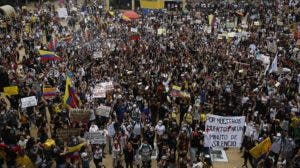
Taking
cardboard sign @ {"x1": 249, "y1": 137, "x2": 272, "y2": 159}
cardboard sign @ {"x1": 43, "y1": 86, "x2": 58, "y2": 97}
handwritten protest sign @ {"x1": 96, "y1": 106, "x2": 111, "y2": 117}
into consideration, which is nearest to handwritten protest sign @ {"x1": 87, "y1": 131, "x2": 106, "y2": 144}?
handwritten protest sign @ {"x1": 96, "y1": 106, "x2": 111, "y2": 117}

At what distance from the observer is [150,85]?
67.7 ft

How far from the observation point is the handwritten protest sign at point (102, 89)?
1900cm

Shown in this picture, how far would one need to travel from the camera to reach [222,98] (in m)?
18.8

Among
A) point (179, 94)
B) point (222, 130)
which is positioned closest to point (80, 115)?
point (179, 94)

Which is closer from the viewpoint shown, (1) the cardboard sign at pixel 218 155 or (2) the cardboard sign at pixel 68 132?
(2) the cardboard sign at pixel 68 132

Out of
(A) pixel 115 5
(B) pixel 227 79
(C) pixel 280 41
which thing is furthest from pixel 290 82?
(A) pixel 115 5

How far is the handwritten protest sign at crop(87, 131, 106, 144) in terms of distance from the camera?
15.5 meters

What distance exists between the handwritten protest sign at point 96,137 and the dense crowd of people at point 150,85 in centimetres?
24

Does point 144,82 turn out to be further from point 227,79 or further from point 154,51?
point 154,51

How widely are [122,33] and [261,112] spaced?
1659 cm

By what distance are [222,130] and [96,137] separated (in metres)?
4.37

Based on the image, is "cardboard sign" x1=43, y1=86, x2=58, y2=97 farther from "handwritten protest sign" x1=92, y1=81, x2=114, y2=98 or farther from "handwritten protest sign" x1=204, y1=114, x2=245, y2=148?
"handwritten protest sign" x1=204, y1=114, x2=245, y2=148

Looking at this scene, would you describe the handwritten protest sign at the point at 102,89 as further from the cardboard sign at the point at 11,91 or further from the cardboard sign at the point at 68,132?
the cardboard sign at the point at 68,132

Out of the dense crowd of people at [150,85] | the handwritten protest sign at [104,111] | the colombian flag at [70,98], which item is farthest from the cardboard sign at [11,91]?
the handwritten protest sign at [104,111]
